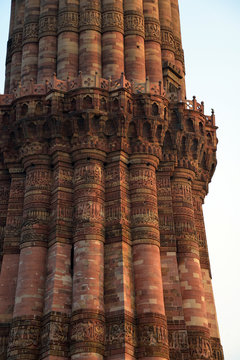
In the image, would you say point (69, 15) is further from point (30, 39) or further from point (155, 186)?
point (155, 186)

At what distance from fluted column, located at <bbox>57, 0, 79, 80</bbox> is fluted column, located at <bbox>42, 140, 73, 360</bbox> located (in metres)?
3.39

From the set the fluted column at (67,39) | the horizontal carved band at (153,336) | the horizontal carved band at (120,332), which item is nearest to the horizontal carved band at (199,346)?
the horizontal carved band at (153,336)

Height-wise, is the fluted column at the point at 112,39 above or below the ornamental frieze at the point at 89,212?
above

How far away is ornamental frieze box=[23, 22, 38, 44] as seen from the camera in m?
26.2

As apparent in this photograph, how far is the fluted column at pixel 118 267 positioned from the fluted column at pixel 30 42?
216 inches

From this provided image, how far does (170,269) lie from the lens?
822 inches

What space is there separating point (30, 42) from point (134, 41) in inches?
165

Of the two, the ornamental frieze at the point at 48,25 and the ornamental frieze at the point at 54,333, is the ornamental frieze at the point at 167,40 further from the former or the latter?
the ornamental frieze at the point at 54,333

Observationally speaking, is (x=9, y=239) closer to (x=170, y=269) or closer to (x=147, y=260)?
(x=147, y=260)

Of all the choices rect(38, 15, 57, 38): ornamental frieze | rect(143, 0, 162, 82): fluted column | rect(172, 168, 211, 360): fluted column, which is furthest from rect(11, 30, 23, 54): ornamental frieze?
rect(172, 168, 211, 360): fluted column

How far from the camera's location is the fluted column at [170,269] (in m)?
19.5

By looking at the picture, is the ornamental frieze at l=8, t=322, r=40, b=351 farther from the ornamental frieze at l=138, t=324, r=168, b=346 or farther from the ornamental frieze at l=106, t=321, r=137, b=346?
the ornamental frieze at l=138, t=324, r=168, b=346

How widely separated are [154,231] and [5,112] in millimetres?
7328

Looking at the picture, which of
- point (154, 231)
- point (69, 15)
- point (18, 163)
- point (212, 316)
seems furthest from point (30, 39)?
point (212, 316)
